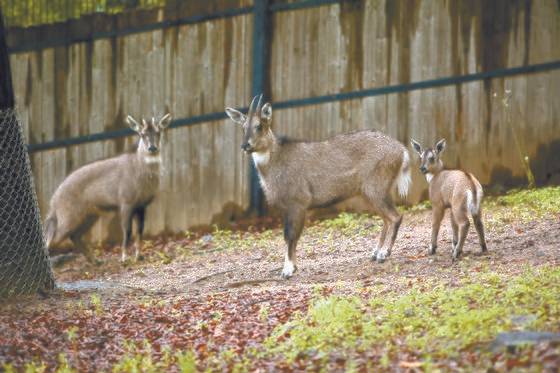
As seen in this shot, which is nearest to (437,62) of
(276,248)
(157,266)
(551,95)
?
(551,95)

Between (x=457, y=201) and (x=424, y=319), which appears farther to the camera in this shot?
(x=457, y=201)

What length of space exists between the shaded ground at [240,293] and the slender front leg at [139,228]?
18 centimetres

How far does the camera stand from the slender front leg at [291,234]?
1122cm

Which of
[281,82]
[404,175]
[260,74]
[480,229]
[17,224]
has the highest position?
[260,74]

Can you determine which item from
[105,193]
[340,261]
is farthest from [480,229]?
[105,193]

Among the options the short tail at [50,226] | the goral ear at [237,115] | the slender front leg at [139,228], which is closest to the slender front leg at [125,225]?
the slender front leg at [139,228]

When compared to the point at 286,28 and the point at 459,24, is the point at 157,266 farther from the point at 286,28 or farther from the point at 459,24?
the point at 459,24

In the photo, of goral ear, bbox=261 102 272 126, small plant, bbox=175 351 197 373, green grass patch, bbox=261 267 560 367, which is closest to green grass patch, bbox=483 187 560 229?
goral ear, bbox=261 102 272 126

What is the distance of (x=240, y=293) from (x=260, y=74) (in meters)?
5.60

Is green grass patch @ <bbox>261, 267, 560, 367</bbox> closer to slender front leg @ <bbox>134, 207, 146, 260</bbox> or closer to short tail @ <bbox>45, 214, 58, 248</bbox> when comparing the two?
slender front leg @ <bbox>134, 207, 146, 260</bbox>

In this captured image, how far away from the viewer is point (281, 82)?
15242 mm

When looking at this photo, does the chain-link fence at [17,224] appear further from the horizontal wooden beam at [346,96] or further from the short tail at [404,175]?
the horizontal wooden beam at [346,96]

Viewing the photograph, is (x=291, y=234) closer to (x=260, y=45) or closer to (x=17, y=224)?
(x=17, y=224)

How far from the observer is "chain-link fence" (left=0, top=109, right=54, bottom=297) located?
10375 millimetres
